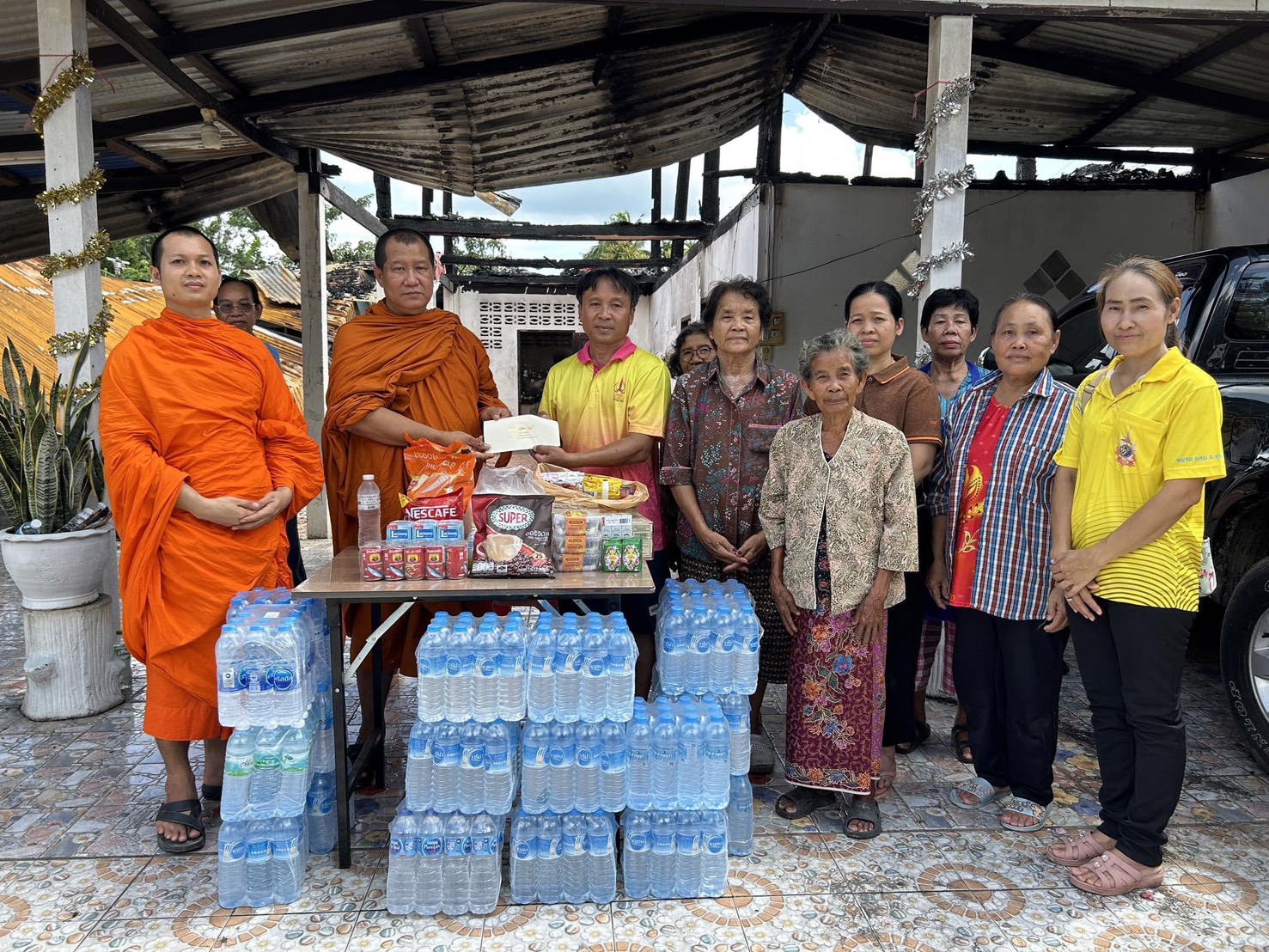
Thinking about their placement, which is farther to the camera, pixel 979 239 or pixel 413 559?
pixel 979 239

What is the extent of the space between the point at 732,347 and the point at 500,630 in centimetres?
129

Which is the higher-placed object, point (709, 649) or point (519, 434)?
point (519, 434)

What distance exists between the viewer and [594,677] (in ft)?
7.66

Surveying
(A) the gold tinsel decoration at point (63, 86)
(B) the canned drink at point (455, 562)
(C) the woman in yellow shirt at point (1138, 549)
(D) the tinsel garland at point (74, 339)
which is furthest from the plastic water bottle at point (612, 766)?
(A) the gold tinsel decoration at point (63, 86)

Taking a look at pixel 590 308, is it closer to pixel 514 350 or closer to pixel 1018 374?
pixel 1018 374

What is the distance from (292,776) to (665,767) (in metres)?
1.08

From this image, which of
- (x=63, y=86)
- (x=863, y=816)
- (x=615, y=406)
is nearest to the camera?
(x=863, y=816)

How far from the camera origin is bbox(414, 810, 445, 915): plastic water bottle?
7.66 ft

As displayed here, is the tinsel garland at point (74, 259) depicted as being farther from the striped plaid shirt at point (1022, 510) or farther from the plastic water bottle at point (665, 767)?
the striped plaid shirt at point (1022, 510)

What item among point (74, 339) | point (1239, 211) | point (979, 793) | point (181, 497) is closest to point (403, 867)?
point (181, 497)

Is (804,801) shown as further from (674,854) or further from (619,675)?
(619,675)

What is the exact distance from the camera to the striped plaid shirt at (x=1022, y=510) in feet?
8.67

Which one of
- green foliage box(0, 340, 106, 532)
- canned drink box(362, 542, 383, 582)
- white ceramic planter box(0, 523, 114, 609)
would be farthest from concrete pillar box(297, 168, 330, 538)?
canned drink box(362, 542, 383, 582)

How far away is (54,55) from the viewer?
3.74m
